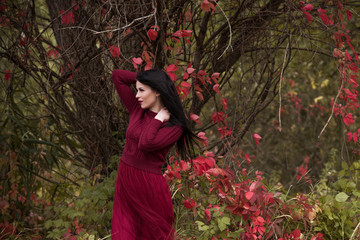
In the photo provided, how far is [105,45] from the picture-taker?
3.30 m

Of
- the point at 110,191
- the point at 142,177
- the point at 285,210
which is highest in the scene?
the point at 142,177

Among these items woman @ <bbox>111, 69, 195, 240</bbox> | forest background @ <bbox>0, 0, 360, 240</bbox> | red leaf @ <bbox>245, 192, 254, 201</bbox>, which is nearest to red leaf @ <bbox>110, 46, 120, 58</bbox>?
forest background @ <bbox>0, 0, 360, 240</bbox>

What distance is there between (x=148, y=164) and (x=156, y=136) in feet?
0.73

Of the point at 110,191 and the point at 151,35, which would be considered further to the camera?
the point at 110,191

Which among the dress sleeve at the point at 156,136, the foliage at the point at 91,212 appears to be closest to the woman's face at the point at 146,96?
the dress sleeve at the point at 156,136

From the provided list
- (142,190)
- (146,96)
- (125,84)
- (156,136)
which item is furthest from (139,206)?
(125,84)

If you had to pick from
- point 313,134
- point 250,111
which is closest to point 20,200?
point 250,111

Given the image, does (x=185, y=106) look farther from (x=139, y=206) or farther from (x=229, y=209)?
(x=139, y=206)

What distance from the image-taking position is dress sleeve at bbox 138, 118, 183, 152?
2.67 m

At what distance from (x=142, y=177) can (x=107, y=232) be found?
1103mm

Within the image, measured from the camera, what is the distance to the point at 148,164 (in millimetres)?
2809

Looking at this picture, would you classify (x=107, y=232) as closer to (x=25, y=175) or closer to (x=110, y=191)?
(x=110, y=191)

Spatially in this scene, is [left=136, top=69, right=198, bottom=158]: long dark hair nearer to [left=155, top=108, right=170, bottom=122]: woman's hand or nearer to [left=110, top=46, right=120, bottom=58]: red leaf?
[left=155, top=108, right=170, bottom=122]: woman's hand

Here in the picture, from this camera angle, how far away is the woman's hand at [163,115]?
2760mm
